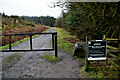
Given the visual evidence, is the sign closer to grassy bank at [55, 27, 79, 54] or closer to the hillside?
grassy bank at [55, 27, 79, 54]

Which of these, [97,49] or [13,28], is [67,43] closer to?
[97,49]

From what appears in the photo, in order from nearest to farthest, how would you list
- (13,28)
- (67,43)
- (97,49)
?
(97,49) < (67,43) < (13,28)

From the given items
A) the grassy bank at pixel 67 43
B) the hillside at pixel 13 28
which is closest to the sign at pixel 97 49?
the grassy bank at pixel 67 43

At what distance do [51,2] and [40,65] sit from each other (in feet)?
15.7

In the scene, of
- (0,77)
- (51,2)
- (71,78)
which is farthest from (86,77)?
(51,2)

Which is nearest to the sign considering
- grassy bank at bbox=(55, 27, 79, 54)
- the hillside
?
grassy bank at bbox=(55, 27, 79, 54)

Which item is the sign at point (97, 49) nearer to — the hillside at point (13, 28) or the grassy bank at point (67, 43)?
the grassy bank at point (67, 43)

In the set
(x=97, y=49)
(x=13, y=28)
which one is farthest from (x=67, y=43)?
(x=13, y=28)

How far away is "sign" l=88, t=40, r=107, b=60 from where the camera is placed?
4.55 meters

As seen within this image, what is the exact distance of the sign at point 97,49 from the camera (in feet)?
14.9

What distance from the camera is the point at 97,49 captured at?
4582mm

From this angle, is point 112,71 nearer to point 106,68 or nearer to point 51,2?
point 106,68

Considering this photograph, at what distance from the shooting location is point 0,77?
4.27 meters

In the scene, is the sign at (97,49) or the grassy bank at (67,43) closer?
the sign at (97,49)
